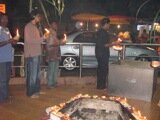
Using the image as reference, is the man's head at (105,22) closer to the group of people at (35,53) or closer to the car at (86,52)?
the group of people at (35,53)

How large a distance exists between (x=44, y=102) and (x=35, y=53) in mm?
1126

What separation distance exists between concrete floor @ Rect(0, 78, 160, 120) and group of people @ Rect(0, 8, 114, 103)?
255mm

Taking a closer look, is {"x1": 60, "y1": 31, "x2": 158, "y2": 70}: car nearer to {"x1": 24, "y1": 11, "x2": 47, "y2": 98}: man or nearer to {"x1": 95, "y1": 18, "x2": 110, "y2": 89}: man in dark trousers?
{"x1": 95, "y1": 18, "x2": 110, "y2": 89}: man in dark trousers

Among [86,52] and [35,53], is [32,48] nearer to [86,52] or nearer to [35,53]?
[35,53]

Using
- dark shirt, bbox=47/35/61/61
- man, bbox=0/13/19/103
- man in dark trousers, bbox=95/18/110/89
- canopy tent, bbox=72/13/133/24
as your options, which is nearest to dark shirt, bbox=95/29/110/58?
man in dark trousers, bbox=95/18/110/89

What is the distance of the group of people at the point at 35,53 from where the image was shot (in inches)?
341

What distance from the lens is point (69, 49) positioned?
15406 mm

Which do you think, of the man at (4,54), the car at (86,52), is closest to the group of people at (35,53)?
the man at (4,54)

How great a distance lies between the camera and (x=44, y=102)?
9172 mm

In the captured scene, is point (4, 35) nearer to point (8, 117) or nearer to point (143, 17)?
point (8, 117)

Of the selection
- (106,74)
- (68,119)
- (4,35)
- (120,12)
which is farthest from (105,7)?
(68,119)

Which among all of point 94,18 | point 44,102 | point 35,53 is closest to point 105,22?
point 35,53

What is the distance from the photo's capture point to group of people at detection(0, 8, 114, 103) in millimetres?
8664

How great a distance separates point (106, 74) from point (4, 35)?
3.29 m
